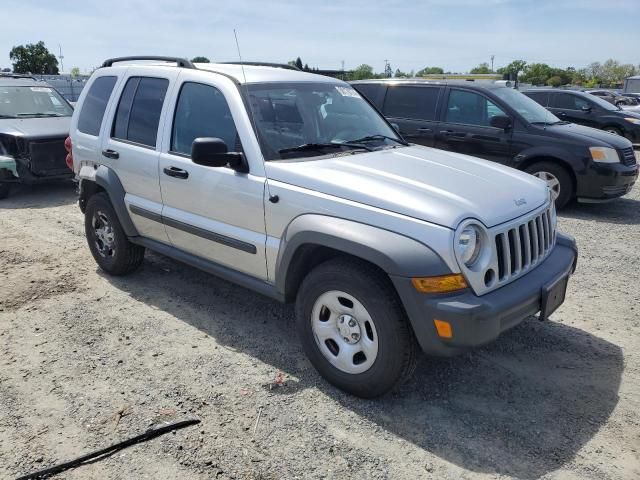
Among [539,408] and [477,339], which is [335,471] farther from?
[539,408]

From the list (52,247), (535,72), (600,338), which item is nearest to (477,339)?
(600,338)

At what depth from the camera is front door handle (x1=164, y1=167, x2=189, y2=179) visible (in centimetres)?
403

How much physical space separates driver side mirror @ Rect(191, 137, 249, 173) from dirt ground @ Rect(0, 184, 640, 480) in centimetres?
131

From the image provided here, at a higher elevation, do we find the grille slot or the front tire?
the grille slot

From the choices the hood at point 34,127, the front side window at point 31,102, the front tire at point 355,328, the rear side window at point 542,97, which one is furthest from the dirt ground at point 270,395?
the rear side window at point 542,97

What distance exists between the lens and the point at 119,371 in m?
3.61

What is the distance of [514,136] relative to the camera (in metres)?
7.90

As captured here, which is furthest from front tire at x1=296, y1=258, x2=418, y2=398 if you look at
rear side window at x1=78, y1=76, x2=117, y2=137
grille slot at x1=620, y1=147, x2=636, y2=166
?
grille slot at x1=620, y1=147, x2=636, y2=166

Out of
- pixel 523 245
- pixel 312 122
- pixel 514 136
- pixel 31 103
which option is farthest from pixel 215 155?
pixel 31 103

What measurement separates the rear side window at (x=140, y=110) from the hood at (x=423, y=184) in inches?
54.6

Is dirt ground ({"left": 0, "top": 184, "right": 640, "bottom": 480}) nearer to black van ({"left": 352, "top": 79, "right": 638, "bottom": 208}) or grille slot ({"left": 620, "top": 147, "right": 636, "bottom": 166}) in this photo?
black van ({"left": 352, "top": 79, "right": 638, "bottom": 208})

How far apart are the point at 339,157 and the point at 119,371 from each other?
2044 mm

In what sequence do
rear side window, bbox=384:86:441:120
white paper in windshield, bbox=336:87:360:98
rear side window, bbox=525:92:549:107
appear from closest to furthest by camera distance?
white paper in windshield, bbox=336:87:360:98 < rear side window, bbox=384:86:441:120 < rear side window, bbox=525:92:549:107

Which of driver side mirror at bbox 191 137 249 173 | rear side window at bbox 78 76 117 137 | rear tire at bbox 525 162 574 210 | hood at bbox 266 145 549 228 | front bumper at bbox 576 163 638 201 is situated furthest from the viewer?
rear tire at bbox 525 162 574 210
